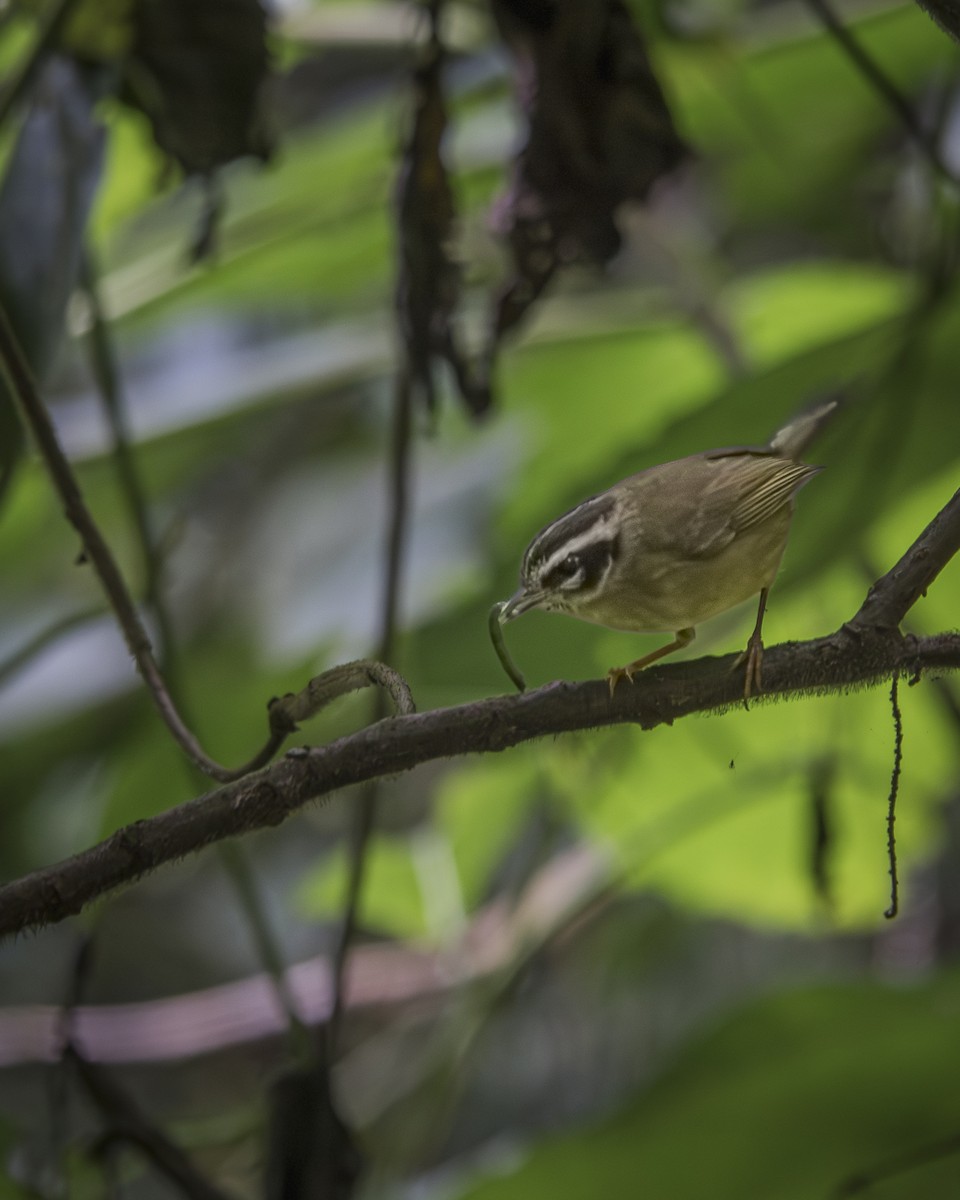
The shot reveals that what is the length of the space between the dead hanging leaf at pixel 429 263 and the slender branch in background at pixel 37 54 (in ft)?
0.90

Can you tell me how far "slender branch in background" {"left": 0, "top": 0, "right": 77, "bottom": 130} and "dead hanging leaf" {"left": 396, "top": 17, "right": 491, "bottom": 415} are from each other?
10.8 inches

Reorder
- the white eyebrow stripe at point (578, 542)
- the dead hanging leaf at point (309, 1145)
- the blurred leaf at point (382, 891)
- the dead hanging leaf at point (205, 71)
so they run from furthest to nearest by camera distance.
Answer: the blurred leaf at point (382, 891) < the dead hanging leaf at point (205, 71) < the dead hanging leaf at point (309, 1145) < the white eyebrow stripe at point (578, 542)

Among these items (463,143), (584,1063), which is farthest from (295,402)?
(584,1063)

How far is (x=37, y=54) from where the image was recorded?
1.03 meters

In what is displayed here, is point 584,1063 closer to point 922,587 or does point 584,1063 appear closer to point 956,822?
point 956,822

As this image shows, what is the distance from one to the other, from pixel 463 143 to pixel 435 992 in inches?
40.8

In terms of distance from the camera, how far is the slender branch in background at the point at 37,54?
1.03 metres

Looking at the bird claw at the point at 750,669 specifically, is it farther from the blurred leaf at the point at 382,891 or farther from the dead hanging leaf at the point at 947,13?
the blurred leaf at the point at 382,891

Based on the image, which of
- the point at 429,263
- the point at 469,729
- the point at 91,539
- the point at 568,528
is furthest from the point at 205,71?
the point at 469,729

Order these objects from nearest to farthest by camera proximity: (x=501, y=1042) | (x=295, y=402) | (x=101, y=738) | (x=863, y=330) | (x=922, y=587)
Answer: (x=922, y=587) < (x=863, y=330) < (x=101, y=738) < (x=295, y=402) < (x=501, y=1042)

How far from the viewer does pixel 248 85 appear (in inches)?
46.8

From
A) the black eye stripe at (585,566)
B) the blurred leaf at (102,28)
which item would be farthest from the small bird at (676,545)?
the blurred leaf at (102,28)

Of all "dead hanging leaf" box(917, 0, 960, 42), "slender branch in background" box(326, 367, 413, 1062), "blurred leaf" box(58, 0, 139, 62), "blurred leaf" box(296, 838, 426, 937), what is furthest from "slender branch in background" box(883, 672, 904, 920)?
"blurred leaf" box(296, 838, 426, 937)

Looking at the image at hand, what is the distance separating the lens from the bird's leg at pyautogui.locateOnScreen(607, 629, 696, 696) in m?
0.58
